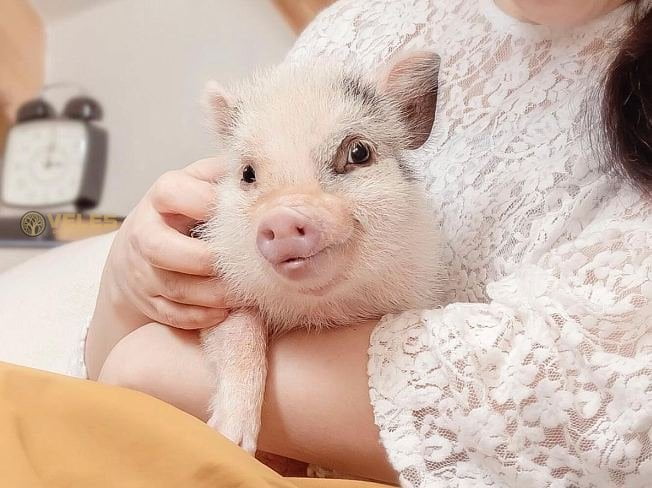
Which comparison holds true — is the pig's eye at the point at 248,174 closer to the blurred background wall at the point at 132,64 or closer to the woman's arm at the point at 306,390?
the woman's arm at the point at 306,390

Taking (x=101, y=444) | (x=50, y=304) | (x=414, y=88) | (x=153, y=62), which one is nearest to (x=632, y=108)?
(x=414, y=88)

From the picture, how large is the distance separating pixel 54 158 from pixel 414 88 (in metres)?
1.37

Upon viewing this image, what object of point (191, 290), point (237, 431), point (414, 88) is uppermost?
point (414, 88)

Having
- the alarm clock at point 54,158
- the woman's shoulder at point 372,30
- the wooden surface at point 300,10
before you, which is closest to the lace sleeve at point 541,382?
the woman's shoulder at point 372,30

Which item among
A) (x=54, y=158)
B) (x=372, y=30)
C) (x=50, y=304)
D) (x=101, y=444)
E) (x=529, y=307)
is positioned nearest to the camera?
(x=101, y=444)

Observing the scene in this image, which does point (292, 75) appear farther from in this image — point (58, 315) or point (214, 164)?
point (58, 315)

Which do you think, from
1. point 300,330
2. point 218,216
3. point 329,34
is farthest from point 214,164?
point 329,34

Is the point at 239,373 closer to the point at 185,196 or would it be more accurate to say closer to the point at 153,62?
the point at 185,196

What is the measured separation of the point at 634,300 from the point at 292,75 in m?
0.43

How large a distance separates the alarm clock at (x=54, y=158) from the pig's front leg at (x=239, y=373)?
1286mm

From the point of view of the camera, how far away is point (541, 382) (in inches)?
26.7

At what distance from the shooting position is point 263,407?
2.61ft

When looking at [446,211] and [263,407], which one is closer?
[263,407]

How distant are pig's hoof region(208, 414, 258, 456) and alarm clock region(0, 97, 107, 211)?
139 cm
